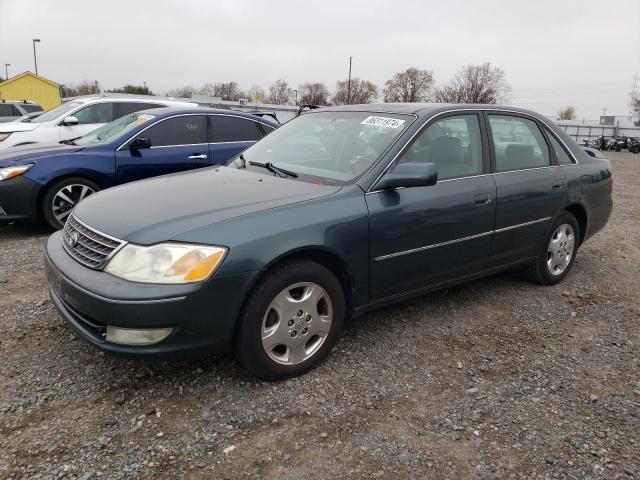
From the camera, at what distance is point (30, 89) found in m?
32.1

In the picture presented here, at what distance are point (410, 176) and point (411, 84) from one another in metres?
72.9

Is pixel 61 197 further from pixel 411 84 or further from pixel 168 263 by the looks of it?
pixel 411 84

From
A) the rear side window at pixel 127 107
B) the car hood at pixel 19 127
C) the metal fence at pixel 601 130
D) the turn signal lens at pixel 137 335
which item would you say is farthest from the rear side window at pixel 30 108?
the metal fence at pixel 601 130

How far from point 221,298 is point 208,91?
83.7 metres

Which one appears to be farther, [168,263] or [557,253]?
[557,253]

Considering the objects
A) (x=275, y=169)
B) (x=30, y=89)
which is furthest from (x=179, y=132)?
(x=30, y=89)

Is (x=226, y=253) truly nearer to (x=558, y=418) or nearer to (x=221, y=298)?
(x=221, y=298)

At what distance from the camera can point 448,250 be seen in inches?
137

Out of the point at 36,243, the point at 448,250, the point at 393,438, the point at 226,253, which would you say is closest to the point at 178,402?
the point at 226,253

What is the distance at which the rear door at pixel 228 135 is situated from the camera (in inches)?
261

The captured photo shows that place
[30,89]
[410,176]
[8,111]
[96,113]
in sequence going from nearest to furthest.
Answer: [410,176] → [96,113] → [8,111] → [30,89]

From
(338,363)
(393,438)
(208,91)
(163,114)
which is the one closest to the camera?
(393,438)

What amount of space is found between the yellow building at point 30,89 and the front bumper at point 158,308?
1361 inches

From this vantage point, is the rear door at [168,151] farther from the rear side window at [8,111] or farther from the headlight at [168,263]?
the rear side window at [8,111]
